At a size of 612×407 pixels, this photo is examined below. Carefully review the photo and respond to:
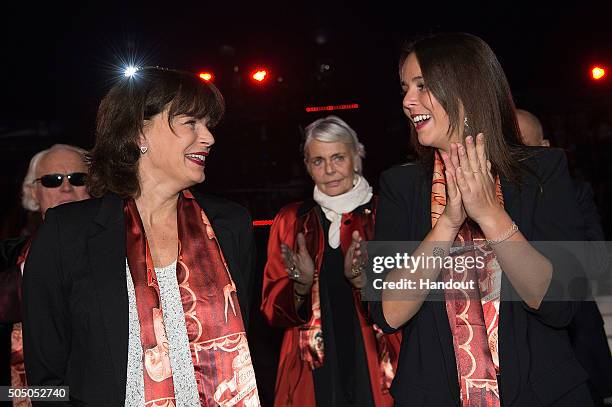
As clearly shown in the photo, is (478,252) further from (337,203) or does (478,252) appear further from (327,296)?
(337,203)

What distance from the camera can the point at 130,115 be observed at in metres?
2.57

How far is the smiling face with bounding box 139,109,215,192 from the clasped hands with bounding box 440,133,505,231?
0.99 meters

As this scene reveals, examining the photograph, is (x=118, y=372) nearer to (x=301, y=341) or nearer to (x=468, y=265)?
(x=468, y=265)

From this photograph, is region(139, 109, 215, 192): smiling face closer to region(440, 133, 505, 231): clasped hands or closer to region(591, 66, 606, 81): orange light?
region(440, 133, 505, 231): clasped hands

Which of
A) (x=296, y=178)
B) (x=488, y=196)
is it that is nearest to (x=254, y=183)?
(x=296, y=178)

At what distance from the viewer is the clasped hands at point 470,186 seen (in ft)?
6.29

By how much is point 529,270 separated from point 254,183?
20.8 ft

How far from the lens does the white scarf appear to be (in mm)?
4156

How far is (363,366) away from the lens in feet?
12.3

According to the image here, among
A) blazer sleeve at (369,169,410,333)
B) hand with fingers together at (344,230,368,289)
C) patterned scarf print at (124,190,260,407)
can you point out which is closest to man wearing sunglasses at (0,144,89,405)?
patterned scarf print at (124,190,260,407)

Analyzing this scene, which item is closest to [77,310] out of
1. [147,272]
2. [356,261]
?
[147,272]

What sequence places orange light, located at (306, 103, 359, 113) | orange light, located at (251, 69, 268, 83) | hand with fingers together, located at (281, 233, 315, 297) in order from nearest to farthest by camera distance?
hand with fingers together, located at (281, 233, 315, 297)
orange light, located at (306, 103, 359, 113)
orange light, located at (251, 69, 268, 83)

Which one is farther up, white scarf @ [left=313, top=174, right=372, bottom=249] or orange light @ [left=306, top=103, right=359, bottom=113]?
orange light @ [left=306, top=103, right=359, bottom=113]

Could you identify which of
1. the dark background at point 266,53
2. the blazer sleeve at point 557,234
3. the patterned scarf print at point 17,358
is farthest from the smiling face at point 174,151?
the dark background at point 266,53
